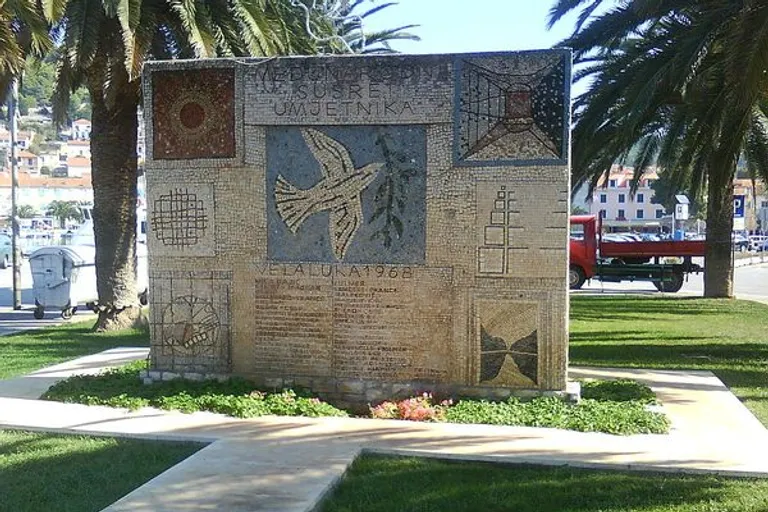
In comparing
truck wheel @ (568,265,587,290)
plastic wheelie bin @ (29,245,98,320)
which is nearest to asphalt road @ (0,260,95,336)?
plastic wheelie bin @ (29,245,98,320)

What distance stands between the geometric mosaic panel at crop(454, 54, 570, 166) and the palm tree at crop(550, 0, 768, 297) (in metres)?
2.68

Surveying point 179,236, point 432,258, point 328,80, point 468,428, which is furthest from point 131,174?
point 468,428

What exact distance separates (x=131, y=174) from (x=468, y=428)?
30.6ft

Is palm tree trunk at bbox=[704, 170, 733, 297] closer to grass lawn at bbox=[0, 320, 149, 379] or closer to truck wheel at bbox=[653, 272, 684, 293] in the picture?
truck wheel at bbox=[653, 272, 684, 293]

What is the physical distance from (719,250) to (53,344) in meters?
15.5

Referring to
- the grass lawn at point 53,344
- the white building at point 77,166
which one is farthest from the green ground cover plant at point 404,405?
the white building at point 77,166

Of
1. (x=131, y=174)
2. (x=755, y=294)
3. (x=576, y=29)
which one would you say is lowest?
(x=755, y=294)

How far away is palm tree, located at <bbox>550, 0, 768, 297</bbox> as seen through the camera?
977 cm

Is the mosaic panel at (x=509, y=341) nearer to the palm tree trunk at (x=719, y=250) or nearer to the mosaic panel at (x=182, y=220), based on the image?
the mosaic panel at (x=182, y=220)

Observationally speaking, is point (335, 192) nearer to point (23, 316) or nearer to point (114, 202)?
point (114, 202)

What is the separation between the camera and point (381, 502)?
5371 mm

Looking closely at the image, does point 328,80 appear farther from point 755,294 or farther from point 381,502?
point 755,294

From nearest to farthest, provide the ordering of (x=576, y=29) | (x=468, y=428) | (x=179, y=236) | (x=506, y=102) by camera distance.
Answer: (x=468, y=428)
(x=506, y=102)
(x=179, y=236)
(x=576, y=29)

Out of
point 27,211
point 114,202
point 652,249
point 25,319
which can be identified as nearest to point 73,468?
point 114,202
